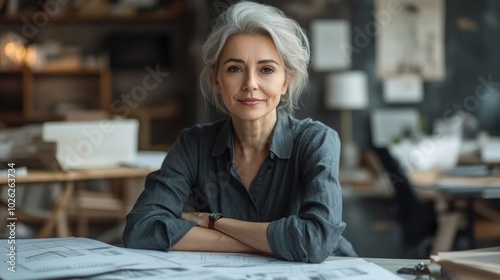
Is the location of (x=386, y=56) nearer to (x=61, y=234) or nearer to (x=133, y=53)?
(x=133, y=53)

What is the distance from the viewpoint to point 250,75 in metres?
1.64

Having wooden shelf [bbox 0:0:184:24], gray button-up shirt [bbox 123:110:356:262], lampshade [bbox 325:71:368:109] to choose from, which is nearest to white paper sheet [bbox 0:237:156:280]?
gray button-up shirt [bbox 123:110:356:262]

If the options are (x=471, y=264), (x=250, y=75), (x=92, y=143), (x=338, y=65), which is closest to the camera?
(x=471, y=264)

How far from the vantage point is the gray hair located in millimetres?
1667

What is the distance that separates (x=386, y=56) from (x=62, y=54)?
3229 millimetres

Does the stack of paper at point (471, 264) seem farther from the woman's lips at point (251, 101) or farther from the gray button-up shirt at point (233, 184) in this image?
the woman's lips at point (251, 101)

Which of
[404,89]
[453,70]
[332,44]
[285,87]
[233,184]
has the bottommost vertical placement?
[233,184]

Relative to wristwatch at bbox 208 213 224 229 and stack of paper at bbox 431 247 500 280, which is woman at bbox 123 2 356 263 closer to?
wristwatch at bbox 208 213 224 229

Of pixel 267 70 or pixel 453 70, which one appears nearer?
pixel 267 70

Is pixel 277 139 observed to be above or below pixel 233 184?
above

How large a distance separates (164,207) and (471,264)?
751 mm

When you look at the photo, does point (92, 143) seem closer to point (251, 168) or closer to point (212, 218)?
point (251, 168)

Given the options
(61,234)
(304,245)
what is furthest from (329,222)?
(61,234)

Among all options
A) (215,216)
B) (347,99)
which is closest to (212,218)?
(215,216)
